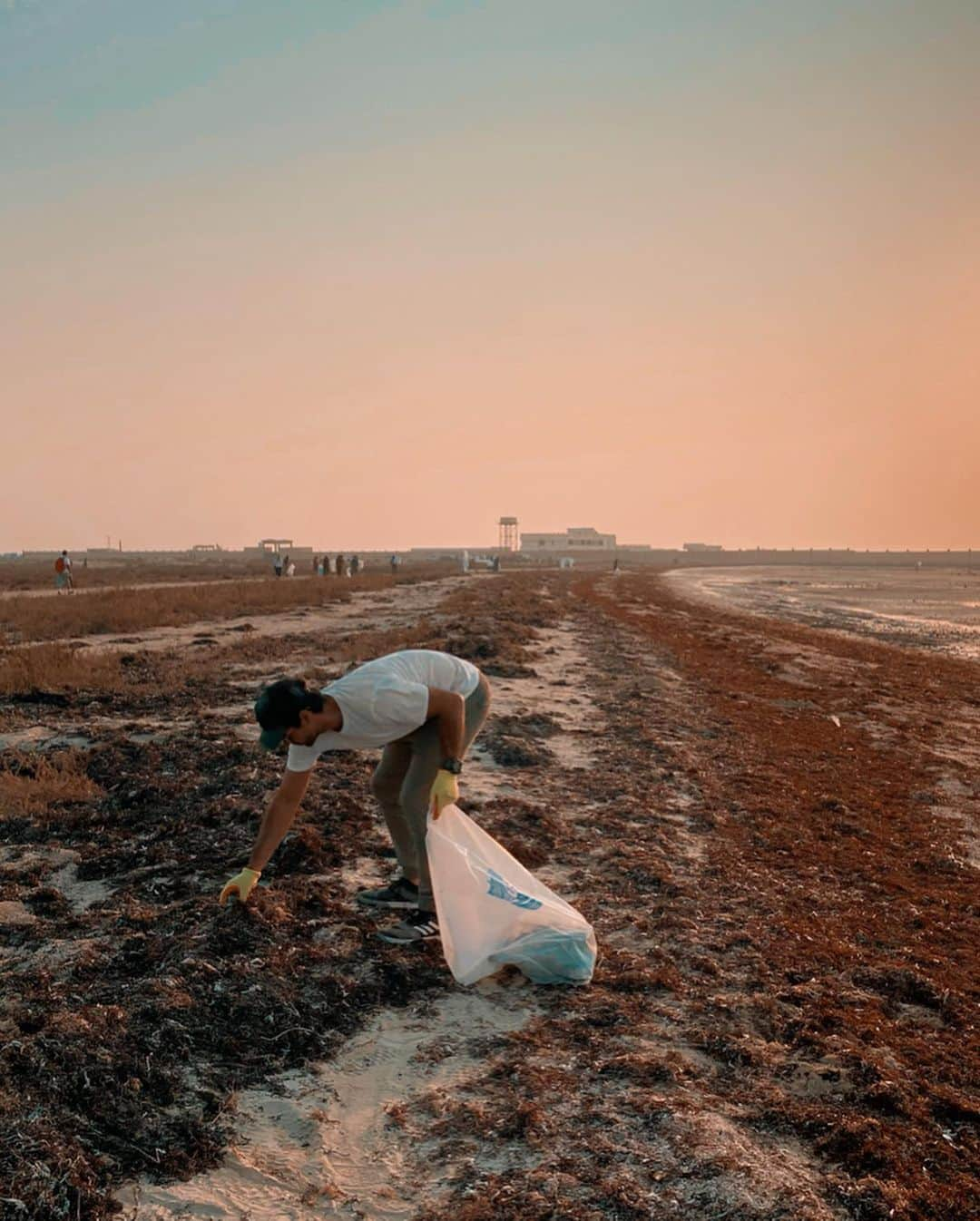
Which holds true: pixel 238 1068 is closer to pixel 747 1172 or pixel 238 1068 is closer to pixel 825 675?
pixel 747 1172

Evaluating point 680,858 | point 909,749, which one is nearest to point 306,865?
point 680,858

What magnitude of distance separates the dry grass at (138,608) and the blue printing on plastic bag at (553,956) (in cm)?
1724

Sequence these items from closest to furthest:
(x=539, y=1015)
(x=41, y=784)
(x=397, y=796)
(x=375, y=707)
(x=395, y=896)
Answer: (x=539, y=1015) → (x=375, y=707) → (x=397, y=796) → (x=395, y=896) → (x=41, y=784)

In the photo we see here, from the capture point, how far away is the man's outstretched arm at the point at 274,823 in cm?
460

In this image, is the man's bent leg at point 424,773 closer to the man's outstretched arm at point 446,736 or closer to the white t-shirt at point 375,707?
the man's outstretched arm at point 446,736

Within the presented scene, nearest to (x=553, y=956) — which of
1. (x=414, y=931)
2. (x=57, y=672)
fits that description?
(x=414, y=931)

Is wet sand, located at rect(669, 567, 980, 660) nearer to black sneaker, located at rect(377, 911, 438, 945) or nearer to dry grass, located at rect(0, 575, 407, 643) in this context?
dry grass, located at rect(0, 575, 407, 643)

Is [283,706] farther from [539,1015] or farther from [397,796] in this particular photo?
[539,1015]

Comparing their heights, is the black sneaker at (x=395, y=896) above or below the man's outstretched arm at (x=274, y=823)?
below

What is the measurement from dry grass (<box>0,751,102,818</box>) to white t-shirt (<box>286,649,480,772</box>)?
346 centimetres

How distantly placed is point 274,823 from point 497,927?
111 cm

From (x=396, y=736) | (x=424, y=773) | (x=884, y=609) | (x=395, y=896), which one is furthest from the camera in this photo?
(x=884, y=609)

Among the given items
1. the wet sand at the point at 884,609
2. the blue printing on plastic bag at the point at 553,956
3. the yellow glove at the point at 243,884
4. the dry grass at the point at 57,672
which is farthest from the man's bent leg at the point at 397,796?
the wet sand at the point at 884,609

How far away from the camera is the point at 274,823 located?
15.2ft
